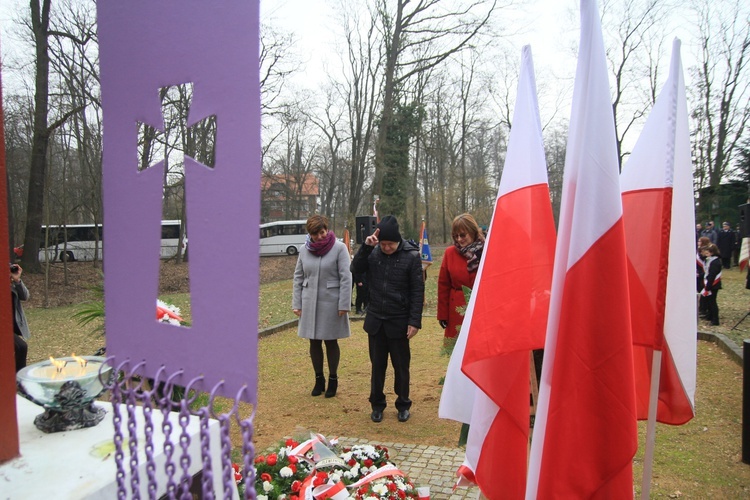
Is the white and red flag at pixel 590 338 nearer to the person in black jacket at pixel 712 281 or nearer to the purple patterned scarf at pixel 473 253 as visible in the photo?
the purple patterned scarf at pixel 473 253

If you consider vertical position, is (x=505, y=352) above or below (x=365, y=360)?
above

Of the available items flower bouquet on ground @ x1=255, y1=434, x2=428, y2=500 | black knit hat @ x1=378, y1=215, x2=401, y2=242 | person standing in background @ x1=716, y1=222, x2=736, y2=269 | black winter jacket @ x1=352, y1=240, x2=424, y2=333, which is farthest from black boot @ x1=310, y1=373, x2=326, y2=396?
person standing in background @ x1=716, y1=222, x2=736, y2=269

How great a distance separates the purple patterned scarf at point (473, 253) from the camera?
4.54 meters

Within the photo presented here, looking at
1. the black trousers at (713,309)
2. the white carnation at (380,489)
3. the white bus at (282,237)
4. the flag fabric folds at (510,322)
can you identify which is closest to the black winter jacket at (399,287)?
the white carnation at (380,489)

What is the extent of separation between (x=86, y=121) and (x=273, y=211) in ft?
96.4

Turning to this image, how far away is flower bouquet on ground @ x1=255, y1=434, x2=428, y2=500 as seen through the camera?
279cm

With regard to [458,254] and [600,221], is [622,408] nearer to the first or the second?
[600,221]

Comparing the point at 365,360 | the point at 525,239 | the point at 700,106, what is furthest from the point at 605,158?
the point at 700,106

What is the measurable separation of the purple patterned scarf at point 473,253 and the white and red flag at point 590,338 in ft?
7.98

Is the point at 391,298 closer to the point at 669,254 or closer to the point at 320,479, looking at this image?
the point at 320,479

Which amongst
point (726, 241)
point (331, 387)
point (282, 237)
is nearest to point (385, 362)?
point (331, 387)

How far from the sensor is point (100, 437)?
145 centimetres

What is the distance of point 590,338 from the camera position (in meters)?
1.97

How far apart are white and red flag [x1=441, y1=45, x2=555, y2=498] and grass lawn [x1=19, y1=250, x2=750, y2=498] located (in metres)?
1.91
